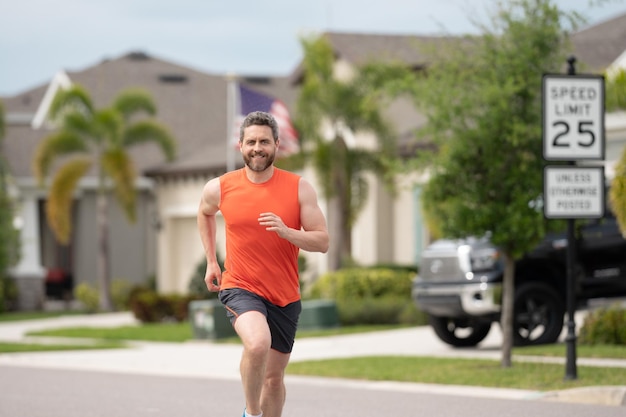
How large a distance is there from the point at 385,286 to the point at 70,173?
1162 centimetres

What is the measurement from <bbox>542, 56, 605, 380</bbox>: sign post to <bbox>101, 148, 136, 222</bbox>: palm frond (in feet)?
75.5

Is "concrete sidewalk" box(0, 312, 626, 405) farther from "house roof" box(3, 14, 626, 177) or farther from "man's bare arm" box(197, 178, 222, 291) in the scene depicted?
"house roof" box(3, 14, 626, 177)

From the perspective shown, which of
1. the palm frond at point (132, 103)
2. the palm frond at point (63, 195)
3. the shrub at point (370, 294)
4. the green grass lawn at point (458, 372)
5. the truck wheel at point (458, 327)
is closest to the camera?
the green grass lawn at point (458, 372)

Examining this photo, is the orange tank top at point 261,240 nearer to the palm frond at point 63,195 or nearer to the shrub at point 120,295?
the palm frond at point 63,195

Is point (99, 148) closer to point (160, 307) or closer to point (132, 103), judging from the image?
point (132, 103)

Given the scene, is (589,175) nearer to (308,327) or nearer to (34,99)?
(308,327)

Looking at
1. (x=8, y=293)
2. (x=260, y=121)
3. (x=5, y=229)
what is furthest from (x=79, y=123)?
(x=260, y=121)

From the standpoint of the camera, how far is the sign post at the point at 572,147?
513 inches

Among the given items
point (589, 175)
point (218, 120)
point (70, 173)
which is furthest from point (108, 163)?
point (589, 175)

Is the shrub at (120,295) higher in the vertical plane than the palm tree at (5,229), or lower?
lower

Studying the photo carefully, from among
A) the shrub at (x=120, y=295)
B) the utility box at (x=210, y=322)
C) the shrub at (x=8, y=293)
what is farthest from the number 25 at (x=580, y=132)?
the shrub at (x=8, y=293)

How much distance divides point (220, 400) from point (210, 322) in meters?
10.4

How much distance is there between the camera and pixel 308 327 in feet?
78.9

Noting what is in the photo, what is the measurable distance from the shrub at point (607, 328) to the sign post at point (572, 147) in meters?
4.52
